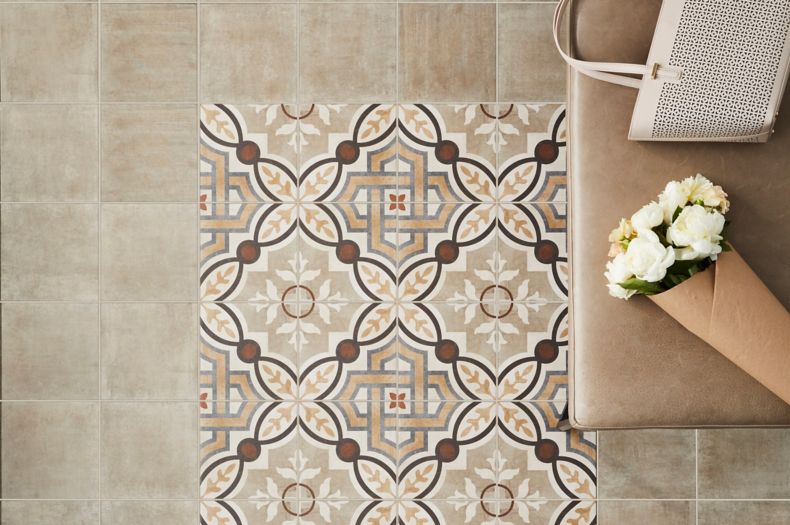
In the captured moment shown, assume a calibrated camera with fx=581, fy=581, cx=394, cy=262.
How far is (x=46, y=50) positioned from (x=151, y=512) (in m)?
1.00

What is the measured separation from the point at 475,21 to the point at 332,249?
56 centimetres

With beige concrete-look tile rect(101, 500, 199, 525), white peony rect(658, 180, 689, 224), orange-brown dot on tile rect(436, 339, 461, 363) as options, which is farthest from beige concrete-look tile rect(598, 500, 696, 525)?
beige concrete-look tile rect(101, 500, 199, 525)

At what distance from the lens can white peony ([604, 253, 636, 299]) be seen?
0.87 metres

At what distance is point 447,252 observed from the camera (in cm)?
121

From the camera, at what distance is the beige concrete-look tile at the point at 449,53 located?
1.21 meters

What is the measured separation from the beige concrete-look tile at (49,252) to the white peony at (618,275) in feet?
3.33

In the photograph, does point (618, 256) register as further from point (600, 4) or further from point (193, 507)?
point (193, 507)

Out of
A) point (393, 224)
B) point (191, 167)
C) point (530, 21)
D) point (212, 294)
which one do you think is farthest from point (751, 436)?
point (191, 167)

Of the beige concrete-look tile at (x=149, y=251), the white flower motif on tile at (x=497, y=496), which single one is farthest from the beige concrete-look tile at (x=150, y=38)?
the white flower motif on tile at (x=497, y=496)

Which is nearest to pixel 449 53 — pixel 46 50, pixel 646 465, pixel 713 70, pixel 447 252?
pixel 447 252

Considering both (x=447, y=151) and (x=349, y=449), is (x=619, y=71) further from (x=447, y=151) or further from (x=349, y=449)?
(x=349, y=449)

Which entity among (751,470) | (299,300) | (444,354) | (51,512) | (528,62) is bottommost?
(51,512)

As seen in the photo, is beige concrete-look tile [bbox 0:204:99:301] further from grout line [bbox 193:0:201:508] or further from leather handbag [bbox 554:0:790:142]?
leather handbag [bbox 554:0:790:142]

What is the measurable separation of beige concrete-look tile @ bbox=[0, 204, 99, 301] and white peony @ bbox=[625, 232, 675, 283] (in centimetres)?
105
